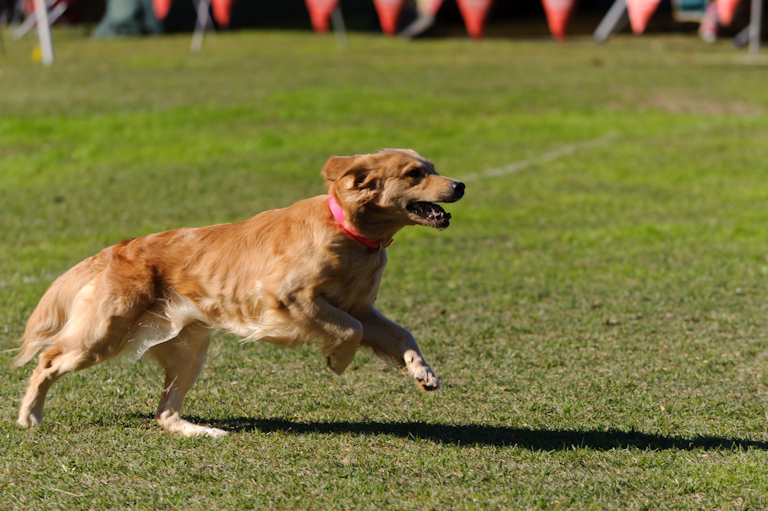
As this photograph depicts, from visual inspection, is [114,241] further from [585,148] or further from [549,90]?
[549,90]

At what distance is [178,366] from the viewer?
5.08m

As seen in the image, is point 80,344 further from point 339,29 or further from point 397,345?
point 339,29

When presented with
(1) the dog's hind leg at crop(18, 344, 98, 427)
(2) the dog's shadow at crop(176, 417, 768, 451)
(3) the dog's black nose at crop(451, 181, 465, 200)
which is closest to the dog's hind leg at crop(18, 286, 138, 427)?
(1) the dog's hind leg at crop(18, 344, 98, 427)

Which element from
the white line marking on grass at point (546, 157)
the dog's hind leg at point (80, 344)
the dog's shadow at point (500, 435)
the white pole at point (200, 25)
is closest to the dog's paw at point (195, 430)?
the dog's shadow at point (500, 435)

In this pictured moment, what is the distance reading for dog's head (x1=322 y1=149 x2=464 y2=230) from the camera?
176 inches

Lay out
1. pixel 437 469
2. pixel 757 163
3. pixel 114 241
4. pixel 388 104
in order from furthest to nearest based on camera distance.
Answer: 1. pixel 388 104
2. pixel 757 163
3. pixel 114 241
4. pixel 437 469

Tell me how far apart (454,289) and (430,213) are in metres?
3.70

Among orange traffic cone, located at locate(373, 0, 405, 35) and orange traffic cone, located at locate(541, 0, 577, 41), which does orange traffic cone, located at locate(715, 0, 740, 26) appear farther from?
orange traffic cone, located at locate(373, 0, 405, 35)

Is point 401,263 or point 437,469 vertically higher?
point 437,469

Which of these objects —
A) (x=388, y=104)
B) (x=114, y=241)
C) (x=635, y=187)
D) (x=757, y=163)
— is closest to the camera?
(x=114, y=241)

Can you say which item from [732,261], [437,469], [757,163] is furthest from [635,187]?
[437,469]

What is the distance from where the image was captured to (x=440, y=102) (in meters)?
18.8

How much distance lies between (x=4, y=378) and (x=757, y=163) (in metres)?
12.5

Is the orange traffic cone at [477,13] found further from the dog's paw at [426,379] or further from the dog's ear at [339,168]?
the dog's paw at [426,379]
